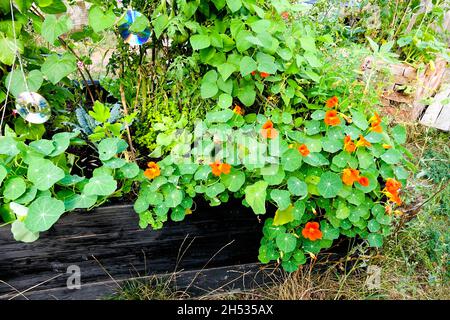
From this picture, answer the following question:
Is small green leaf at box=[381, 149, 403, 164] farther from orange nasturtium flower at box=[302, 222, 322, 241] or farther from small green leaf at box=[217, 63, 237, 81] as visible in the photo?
small green leaf at box=[217, 63, 237, 81]

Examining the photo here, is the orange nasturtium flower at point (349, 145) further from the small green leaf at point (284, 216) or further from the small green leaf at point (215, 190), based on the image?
the small green leaf at point (215, 190)

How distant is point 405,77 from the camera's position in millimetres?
2543

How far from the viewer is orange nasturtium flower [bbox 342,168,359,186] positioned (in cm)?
133

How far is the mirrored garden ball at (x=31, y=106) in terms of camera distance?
120 centimetres

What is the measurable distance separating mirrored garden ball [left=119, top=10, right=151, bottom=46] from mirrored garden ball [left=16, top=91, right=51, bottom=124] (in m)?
0.37

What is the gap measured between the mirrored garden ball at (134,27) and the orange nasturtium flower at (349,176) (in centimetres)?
83

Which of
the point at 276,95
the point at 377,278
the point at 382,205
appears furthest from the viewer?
the point at 377,278

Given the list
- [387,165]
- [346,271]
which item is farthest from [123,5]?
[346,271]

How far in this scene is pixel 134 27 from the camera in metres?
1.31

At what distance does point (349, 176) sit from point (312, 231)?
0.24 metres

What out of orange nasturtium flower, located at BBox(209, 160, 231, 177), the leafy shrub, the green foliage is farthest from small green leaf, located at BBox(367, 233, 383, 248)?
the green foliage

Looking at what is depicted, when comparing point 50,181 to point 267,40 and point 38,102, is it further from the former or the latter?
point 267,40

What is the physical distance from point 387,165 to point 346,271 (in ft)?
1.83

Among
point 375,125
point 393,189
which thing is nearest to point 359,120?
point 375,125
